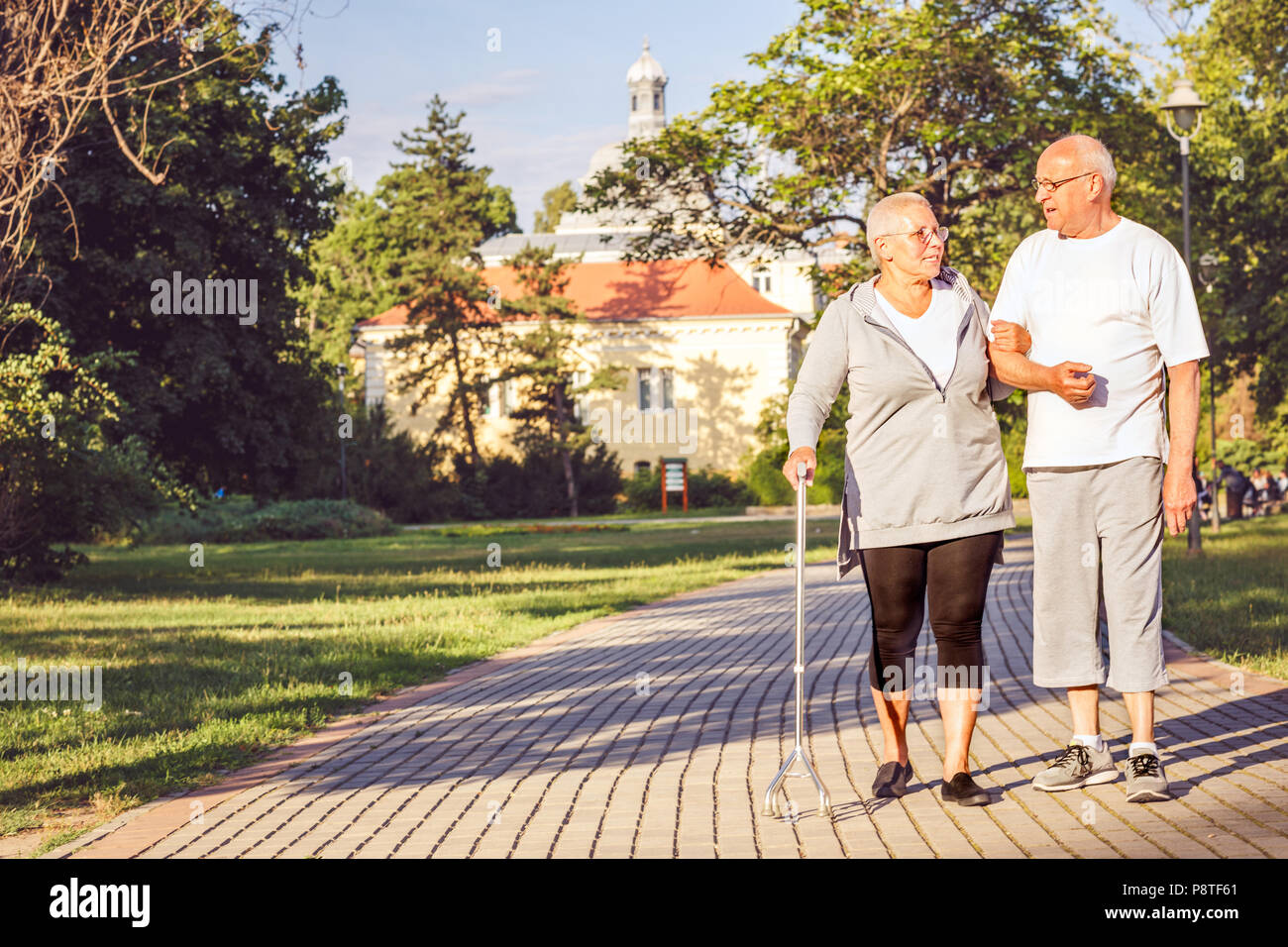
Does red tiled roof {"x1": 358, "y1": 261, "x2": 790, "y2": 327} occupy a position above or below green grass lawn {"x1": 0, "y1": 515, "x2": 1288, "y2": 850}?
above

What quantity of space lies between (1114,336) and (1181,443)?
0.48 metres

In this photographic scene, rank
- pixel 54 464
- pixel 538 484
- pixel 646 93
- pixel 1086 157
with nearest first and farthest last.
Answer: pixel 1086 157, pixel 54 464, pixel 538 484, pixel 646 93

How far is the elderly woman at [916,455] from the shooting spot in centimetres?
518

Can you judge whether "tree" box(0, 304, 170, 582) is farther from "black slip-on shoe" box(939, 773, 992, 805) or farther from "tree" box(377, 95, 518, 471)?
"tree" box(377, 95, 518, 471)

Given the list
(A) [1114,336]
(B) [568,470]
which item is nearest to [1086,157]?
(A) [1114,336]

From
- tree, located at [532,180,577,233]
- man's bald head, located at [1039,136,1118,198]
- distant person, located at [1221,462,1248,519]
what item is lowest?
distant person, located at [1221,462,1248,519]

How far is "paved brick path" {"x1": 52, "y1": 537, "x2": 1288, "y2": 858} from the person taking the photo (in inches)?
188

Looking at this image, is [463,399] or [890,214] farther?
[463,399]

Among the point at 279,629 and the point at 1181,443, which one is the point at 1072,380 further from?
the point at 279,629

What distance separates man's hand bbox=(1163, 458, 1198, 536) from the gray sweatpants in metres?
0.07

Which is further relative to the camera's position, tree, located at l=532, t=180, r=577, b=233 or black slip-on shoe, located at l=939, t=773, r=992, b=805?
tree, located at l=532, t=180, r=577, b=233

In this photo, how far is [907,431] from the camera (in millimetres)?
5211

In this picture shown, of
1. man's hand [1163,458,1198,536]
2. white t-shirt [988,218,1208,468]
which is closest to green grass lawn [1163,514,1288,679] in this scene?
man's hand [1163,458,1198,536]
